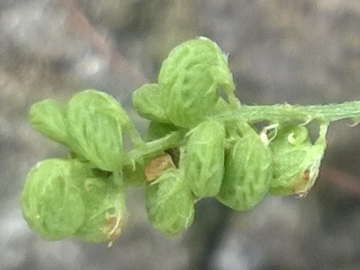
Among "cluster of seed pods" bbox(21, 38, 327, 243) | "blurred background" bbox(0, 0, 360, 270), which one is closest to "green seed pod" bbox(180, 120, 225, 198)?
"cluster of seed pods" bbox(21, 38, 327, 243)

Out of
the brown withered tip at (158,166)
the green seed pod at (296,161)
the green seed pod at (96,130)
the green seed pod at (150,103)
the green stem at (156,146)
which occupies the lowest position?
the green seed pod at (296,161)

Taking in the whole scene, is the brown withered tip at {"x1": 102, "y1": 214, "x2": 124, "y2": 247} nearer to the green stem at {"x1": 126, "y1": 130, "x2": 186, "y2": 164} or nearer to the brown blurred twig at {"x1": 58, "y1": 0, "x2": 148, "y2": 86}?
the green stem at {"x1": 126, "y1": 130, "x2": 186, "y2": 164}

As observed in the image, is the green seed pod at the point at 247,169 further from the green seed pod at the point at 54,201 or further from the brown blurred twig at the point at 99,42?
the brown blurred twig at the point at 99,42

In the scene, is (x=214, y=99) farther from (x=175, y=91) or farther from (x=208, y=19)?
(x=208, y=19)

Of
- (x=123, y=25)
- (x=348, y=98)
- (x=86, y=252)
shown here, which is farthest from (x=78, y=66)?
(x=348, y=98)

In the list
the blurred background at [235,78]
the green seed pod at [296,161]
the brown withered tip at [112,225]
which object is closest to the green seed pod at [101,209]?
the brown withered tip at [112,225]

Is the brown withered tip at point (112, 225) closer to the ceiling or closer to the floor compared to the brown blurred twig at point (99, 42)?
closer to the ceiling
